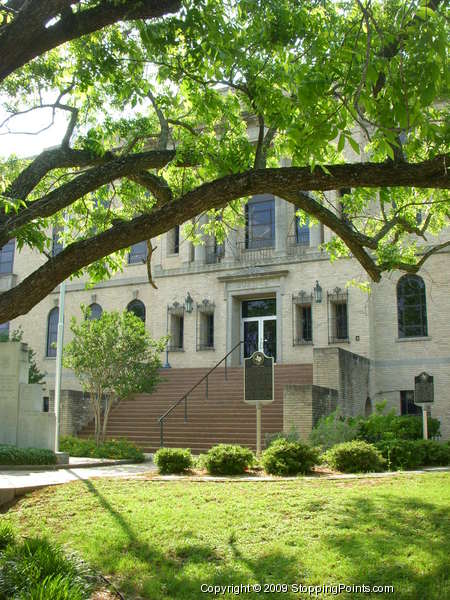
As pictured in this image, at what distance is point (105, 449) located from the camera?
18.2 m

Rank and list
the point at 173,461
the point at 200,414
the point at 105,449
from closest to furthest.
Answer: the point at 173,461
the point at 105,449
the point at 200,414

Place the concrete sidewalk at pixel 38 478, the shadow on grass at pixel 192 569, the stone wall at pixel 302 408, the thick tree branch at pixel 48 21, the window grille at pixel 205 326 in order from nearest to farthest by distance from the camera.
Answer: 1. the shadow on grass at pixel 192 569
2. the thick tree branch at pixel 48 21
3. the concrete sidewalk at pixel 38 478
4. the stone wall at pixel 302 408
5. the window grille at pixel 205 326

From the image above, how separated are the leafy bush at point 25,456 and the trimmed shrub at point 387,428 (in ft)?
25.9

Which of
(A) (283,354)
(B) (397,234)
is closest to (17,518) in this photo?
(B) (397,234)

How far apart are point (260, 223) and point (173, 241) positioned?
4759mm

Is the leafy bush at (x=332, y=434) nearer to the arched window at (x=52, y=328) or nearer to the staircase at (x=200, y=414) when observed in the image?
the staircase at (x=200, y=414)

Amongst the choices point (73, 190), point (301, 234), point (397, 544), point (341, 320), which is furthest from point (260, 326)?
point (397, 544)

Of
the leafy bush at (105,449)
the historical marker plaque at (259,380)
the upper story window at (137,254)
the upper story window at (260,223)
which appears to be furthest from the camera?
the upper story window at (137,254)

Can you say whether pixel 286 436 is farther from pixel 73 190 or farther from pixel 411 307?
pixel 411 307

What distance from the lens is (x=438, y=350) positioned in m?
24.2

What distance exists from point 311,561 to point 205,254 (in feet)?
79.8

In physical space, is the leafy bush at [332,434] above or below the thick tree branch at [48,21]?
below

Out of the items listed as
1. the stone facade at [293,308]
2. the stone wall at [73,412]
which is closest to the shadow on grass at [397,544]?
the stone facade at [293,308]

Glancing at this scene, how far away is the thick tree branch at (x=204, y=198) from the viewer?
6.57 m
